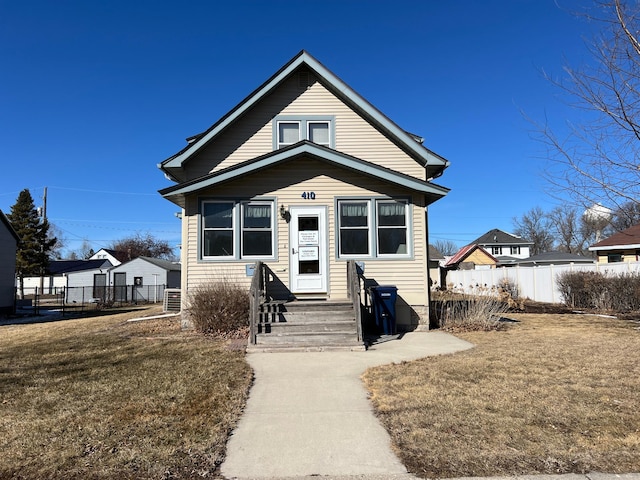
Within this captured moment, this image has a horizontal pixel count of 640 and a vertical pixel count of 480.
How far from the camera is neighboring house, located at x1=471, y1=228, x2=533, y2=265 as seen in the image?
220 feet

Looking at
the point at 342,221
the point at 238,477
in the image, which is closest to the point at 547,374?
the point at 238,477

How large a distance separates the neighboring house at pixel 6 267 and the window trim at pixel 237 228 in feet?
56.1

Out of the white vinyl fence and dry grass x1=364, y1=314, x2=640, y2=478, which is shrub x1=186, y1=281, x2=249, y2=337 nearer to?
dry grass x1=364, y1=314, x2=640, y2=478

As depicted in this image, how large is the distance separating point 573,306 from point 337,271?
12835 millimetres

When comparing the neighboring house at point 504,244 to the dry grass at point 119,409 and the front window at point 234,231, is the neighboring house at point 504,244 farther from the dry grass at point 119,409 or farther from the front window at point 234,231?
the dry grass at point 119,409

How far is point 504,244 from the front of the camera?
6712 cm

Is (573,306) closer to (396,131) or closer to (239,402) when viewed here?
(396,131)

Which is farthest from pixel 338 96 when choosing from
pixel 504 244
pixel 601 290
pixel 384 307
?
pixel 504 244

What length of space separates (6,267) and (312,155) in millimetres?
20280

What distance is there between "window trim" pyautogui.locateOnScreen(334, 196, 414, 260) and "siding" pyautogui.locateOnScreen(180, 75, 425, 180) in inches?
51.7

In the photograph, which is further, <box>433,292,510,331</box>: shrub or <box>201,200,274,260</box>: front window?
<box>201,200,274,260</box>: front window

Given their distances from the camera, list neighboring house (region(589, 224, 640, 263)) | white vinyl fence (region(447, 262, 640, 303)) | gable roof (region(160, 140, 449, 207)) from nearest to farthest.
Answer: gable roof (region(160, 140, 449, 207)) < white vinyl fence (region(447, 262, 640, 303)) < neighboring house (region(589, 224, 640, 263))

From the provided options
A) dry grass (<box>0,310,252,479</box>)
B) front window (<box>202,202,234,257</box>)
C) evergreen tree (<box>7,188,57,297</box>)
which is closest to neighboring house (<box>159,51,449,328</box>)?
front window (<box>202,202,234,257</box>)

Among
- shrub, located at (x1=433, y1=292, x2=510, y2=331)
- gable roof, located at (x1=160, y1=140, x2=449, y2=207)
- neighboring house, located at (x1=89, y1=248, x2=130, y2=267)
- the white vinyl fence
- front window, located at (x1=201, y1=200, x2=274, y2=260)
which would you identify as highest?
neighboring house, located at (x1=89, y1=248, x2=130, y2=267)
